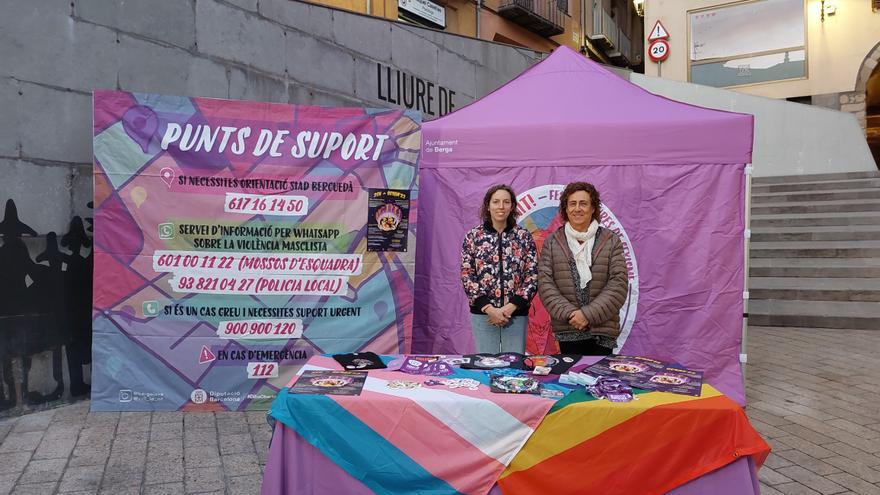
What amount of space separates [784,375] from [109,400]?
5.47m

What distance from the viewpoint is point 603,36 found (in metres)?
21.2

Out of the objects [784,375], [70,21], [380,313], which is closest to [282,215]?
[380,313]

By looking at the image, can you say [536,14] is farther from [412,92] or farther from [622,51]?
[622,51]

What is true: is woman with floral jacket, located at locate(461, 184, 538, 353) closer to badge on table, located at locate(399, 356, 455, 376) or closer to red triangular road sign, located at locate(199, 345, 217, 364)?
badge on table, located at locate(399, 356, 455, 376)

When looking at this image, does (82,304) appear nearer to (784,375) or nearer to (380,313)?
(380,313)

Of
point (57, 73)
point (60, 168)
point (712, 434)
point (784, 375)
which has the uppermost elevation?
point (57, 73)

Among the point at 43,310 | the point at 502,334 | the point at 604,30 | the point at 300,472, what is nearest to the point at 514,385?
the point at 300,472

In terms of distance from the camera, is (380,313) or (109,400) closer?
(109,400)

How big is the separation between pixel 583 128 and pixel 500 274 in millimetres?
1720

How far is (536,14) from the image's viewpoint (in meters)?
16.0

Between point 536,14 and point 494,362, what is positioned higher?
point 536,14

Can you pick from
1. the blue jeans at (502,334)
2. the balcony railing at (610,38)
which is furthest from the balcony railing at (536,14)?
the blue jeans at (502,334)

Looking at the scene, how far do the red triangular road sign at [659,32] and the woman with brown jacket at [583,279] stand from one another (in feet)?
54.5

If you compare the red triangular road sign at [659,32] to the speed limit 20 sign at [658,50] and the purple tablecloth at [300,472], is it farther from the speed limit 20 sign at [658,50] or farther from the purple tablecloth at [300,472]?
the purple tablecloth at [300,472]
